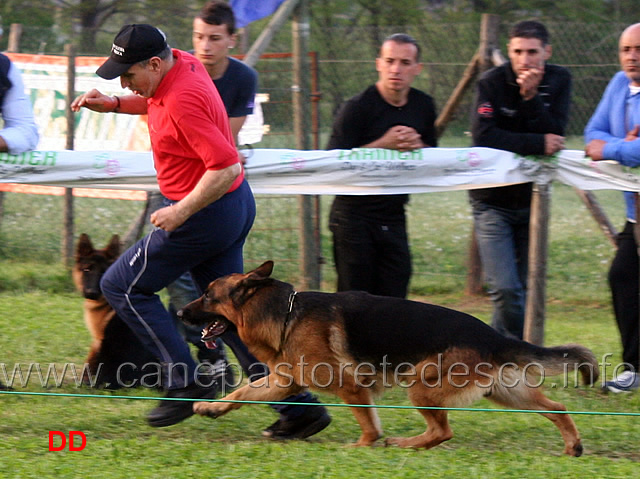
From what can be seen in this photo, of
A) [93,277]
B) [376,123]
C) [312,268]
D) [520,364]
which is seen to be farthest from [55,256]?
[520,364]

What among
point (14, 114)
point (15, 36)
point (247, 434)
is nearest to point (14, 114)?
point (14, 114)

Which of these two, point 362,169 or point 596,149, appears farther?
point 362,169

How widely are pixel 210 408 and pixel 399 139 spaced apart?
2.19 meters

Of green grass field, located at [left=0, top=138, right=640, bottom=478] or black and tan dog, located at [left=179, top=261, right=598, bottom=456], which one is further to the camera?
black and tan dog, located at [left=179, top=261, right=598, bottom=456]

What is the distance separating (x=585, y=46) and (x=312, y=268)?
450cm

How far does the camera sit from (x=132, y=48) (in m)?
4.00

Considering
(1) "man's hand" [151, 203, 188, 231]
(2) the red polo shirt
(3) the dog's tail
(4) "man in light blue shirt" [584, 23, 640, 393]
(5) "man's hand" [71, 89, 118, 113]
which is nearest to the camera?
(2) the red polo shirt

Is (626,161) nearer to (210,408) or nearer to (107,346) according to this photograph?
(210,408)

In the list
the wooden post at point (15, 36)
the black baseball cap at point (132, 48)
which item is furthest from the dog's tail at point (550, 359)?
the wooden post at point (15, 36)

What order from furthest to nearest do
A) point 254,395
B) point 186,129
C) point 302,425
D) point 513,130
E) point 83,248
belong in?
point 513,130
point 83,248
point 302,425
point 254,395
point 186,129

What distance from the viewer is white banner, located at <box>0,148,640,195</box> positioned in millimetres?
5676

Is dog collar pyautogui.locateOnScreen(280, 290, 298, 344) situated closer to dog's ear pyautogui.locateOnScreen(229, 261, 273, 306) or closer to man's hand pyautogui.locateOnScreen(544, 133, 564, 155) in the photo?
dog's ear pyautogui.locateOnScreen(229, 261, 273, 306)

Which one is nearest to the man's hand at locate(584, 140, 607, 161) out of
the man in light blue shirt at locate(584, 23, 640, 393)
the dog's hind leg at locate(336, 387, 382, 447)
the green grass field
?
the man in light blue shirt at locate(584, 23, 640, 393)

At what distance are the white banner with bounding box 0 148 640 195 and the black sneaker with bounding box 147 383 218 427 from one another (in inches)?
71.7
